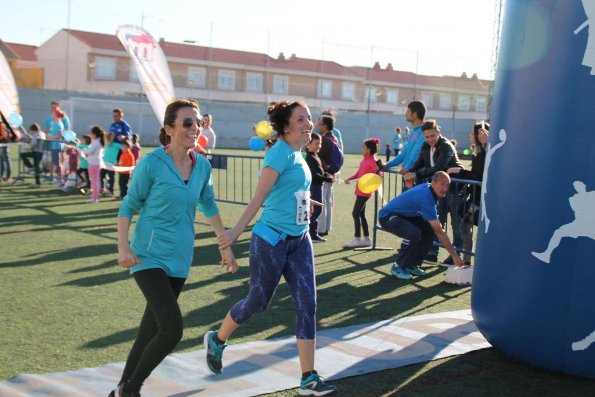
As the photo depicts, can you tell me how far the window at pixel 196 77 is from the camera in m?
53.0

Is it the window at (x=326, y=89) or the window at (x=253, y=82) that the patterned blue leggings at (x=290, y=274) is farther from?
the window at (x=326, y=89)

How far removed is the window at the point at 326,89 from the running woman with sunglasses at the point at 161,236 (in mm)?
55060

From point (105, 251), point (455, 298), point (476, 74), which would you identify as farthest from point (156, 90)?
point (476, 74)

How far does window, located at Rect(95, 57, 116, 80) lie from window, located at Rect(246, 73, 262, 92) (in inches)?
444

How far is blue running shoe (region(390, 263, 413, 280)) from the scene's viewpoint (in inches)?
332

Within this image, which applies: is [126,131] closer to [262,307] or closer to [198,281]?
[198,281]

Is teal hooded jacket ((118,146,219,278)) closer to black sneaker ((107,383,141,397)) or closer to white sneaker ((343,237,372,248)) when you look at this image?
black sneaker ((107,383,141,397))

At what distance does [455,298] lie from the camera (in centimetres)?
763

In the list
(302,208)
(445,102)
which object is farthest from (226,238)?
(445,102)

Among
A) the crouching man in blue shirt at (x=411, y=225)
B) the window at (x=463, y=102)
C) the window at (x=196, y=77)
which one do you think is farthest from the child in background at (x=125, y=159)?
the window at (x=463, y=102)

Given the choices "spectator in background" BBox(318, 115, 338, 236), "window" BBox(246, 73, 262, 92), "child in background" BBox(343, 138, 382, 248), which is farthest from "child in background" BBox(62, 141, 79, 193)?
"window" BBox(246, 73, 262, 92)

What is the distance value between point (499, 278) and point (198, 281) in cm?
370

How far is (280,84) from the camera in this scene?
58.8 m

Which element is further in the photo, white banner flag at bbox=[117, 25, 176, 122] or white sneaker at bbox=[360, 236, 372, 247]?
white banner flag at bbox=[117, 25, 176, 122]
